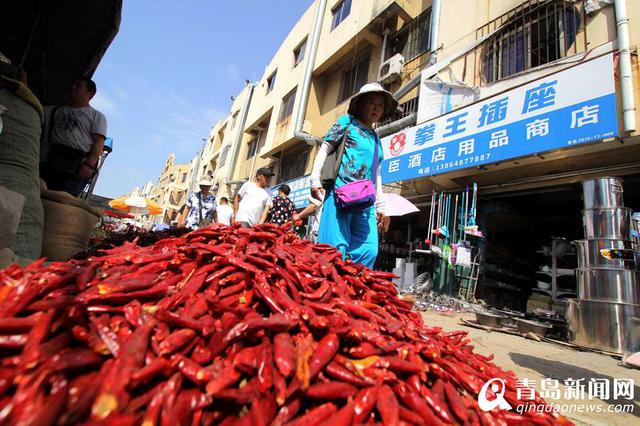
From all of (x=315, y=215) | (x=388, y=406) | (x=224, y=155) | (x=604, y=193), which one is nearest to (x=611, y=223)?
(x=604, y=193)

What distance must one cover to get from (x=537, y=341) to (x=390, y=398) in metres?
4.72

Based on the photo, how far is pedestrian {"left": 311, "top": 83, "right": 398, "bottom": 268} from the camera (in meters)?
2.93

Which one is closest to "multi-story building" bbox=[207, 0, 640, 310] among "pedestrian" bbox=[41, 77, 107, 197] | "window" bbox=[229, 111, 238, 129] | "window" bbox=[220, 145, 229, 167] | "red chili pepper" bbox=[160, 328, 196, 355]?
"red chili pepper" bbox=[160, 328, 196, 355]

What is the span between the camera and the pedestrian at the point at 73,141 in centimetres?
335

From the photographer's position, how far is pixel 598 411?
6.82 ft

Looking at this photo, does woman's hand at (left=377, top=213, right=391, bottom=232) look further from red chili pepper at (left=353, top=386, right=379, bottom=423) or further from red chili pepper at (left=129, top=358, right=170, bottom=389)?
red chili pepper at (left=129, top=358, right=170, bottom=389)

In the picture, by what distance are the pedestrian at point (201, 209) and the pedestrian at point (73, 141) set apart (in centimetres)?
323

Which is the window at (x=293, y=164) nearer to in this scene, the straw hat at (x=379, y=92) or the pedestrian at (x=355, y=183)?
the straw hat at (x=379, y=92)

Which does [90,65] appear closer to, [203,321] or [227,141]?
[203,321]

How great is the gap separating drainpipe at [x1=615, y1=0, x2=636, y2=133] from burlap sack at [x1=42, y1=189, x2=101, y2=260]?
7.66m

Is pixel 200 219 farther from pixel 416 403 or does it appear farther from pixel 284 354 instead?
pixel 416 403

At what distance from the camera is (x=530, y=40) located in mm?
7309

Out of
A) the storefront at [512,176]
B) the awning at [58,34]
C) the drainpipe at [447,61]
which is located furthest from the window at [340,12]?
the awning at [58,34]

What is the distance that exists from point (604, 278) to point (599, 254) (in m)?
0.34
